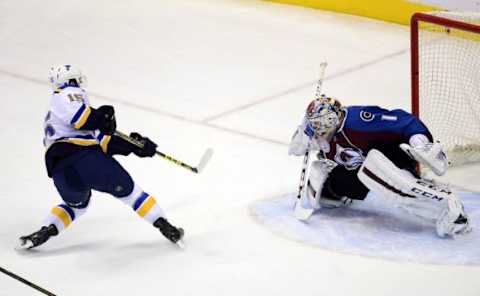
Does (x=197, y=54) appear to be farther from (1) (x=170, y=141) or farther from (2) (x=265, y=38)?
(1) (x=170, y=141)

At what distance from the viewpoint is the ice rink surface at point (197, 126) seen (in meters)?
4.00

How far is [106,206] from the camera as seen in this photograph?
15.5 feet

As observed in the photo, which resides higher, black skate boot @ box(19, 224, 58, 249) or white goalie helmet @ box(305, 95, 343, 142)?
white goalie helmet @ box(305, 95, 343, 142)

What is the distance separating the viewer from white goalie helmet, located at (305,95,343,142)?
4293 millimetres

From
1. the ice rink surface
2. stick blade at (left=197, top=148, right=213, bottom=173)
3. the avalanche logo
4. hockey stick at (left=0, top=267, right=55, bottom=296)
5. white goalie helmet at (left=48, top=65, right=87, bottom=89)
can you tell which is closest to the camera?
hockey stick at (left=0, top=267, right=55, bottom=296)

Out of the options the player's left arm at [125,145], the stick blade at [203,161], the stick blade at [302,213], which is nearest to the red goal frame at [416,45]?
the stick blade at [302,213]

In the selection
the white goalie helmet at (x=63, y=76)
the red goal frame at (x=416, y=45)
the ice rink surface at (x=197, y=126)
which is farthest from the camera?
the red goal frame at (x=416, y=45)

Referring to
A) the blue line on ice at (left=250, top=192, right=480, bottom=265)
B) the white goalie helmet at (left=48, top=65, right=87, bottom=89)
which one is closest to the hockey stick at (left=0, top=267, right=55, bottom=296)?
the white goalie helmet at (left=48, top=65, right=87, bottom=89)

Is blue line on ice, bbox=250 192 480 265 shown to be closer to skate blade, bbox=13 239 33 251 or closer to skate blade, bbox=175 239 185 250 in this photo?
skate blade, bbox=175 239 185 250

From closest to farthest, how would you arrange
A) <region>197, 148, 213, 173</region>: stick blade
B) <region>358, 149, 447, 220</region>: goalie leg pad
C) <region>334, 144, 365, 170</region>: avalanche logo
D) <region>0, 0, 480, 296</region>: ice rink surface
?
<region>0, 0, 480, 296</region>: ice rink surface < <region>358, 149, 447, 220</region>: goalie leg pad < <region>334, 144, 365, 170</region>: avalanche logo < <region>197, 148, 213, 173</region>: stick blade

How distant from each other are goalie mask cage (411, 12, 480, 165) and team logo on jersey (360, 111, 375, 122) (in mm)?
774

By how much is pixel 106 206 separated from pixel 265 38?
3.02m

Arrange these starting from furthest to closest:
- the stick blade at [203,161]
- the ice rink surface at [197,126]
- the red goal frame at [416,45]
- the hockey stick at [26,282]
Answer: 1. the red goal frame at [416,45]
2. the stick blade at [203,161]
3. the ice rink surface at [197,126]
4. the hockey stick at [26,282]

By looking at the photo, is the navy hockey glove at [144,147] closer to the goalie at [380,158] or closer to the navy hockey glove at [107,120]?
the navy hockey glove at [107,120]
